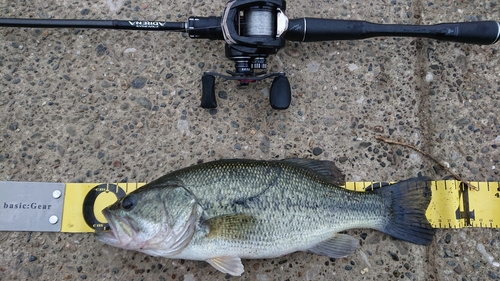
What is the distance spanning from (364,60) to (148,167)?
186 centimetres

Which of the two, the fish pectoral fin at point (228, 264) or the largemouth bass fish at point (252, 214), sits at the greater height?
the largemouth bass fish at point (252, 214)

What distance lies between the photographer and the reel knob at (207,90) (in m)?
2.55

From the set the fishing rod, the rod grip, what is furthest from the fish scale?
the rod grip

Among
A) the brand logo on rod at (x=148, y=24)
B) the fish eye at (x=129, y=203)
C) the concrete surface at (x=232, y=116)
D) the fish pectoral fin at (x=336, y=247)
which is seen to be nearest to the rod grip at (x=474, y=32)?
the concrete surface at (x=232, y=116)

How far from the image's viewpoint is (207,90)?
2549 millimetres

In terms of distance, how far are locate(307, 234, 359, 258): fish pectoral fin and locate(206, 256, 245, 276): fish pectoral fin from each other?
1.60 ft

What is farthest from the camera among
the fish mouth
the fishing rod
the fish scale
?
the fishing rod

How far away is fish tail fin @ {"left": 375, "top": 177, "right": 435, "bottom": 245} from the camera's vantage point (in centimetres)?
239

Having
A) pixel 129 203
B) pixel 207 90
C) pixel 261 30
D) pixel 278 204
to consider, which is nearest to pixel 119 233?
pixel 129 203

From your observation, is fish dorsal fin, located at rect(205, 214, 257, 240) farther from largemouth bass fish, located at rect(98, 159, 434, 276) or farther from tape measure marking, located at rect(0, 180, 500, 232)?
tape measure marking, located at rect(0, 180, 500, 232)

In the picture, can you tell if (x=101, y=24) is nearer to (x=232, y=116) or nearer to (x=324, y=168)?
(x=232, y=116)

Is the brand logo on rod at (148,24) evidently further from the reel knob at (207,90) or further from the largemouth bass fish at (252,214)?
the largemouth bass fish at (252,214)

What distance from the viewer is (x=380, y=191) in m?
2.40

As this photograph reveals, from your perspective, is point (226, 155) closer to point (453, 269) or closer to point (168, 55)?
point (168, 55)
